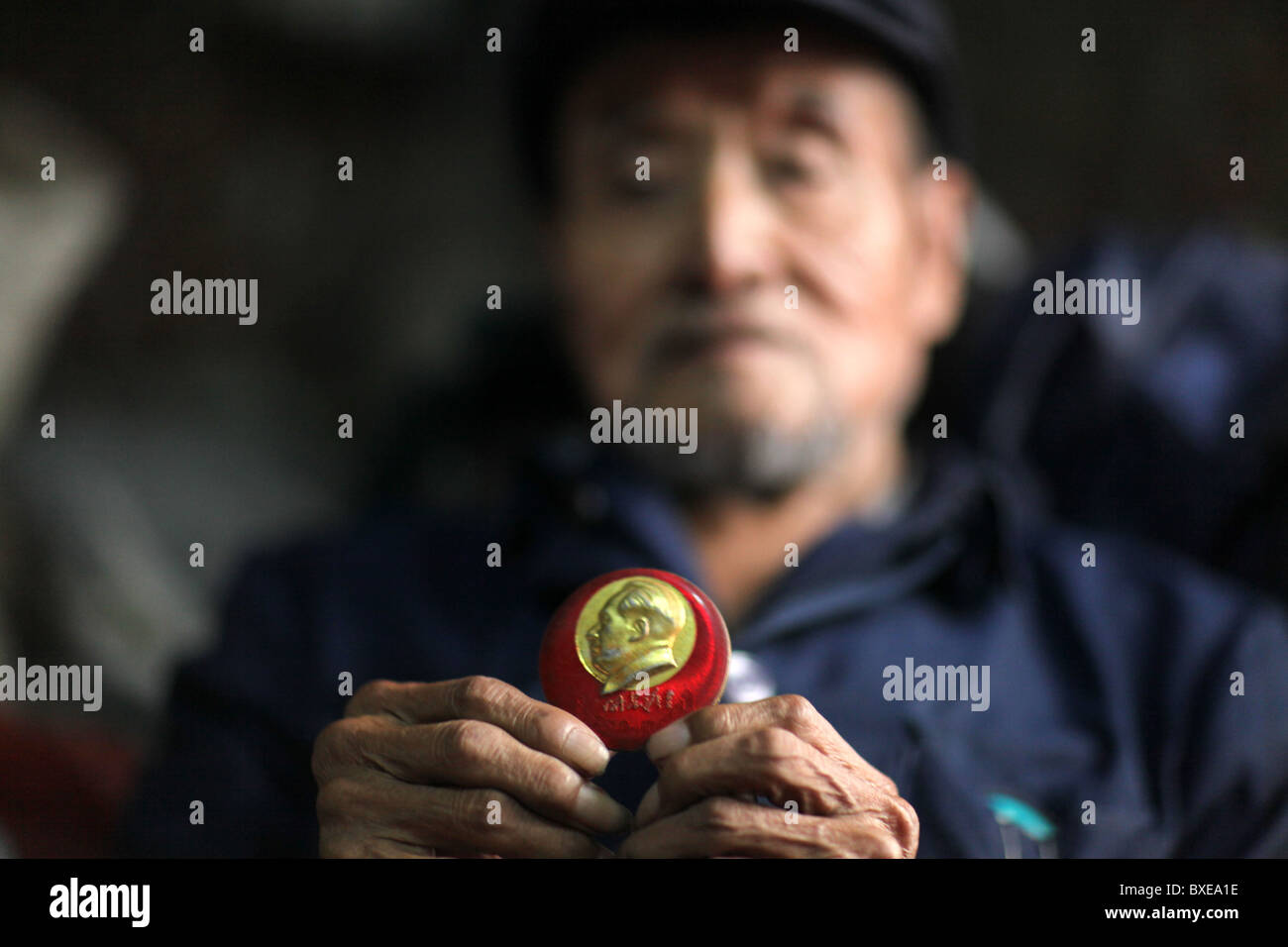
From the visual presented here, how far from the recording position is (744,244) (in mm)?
616

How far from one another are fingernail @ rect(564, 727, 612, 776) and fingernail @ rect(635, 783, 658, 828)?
Answer: 19mm

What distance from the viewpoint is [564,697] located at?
347mm

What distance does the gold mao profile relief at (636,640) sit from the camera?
13.4 inches

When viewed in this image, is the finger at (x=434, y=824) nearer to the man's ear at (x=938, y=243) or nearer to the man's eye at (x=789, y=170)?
the man's eye at (x=789, y=170)

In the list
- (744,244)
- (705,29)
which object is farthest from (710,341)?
(705,29)

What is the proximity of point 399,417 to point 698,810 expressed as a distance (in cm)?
88

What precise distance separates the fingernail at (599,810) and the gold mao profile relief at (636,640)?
30 millimetres

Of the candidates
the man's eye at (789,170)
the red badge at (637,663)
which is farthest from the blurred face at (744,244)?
the red badge at (637,663)

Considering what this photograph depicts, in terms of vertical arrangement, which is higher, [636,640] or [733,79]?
[733,79]

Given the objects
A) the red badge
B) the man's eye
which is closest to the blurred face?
the man's eye

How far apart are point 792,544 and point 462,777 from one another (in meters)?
0.37

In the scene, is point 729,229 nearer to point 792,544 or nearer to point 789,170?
point 789,170
